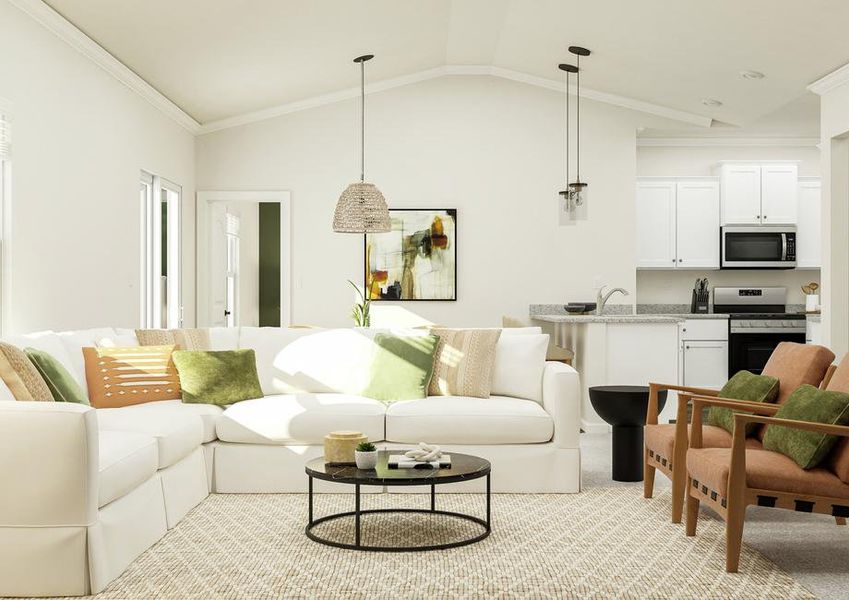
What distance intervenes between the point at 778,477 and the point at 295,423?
2447 mm

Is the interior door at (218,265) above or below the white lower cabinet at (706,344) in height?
above

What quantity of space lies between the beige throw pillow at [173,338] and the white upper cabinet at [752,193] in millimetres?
5729

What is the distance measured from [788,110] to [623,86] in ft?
4.93

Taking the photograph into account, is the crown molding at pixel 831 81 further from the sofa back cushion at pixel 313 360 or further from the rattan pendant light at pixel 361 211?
the sofa back cushion at pixel 313 360

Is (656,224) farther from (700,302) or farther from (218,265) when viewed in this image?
(218,265)

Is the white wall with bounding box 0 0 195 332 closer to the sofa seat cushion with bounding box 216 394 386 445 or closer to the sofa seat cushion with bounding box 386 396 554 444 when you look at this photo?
the sofa seat cushion with bounding box 216 394 386 445

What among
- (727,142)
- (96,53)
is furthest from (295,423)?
(727,142)

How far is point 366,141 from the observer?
8719 mm

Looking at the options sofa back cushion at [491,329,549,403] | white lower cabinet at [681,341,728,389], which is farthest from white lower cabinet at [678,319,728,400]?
sofa back cushion at [491,329,549,403]

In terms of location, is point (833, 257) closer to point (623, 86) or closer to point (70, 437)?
point (623, 86)

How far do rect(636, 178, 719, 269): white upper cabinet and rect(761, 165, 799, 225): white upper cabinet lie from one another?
46 cm

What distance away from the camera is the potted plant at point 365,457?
3.72m

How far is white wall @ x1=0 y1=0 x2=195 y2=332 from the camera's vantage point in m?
4.88

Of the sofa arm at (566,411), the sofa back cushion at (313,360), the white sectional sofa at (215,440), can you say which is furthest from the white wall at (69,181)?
the sofa arm at (566,411)
